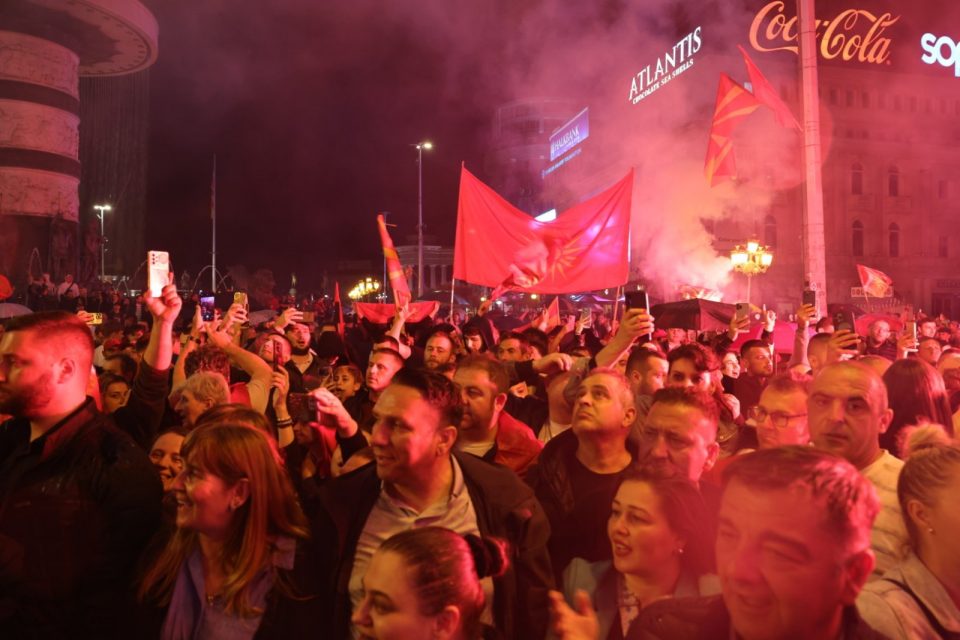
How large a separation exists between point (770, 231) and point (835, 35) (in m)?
12.2

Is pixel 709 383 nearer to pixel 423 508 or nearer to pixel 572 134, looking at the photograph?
pixel 423 508

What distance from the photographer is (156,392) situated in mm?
3859

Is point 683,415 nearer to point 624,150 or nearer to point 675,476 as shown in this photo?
point 675,476

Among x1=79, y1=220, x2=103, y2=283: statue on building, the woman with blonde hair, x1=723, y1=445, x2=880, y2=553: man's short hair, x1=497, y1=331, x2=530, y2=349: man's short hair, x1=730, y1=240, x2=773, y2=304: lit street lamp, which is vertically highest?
x1=79, y1=220, x2=103, y2=283: statue on building

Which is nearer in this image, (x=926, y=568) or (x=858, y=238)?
(x=926, y=568)

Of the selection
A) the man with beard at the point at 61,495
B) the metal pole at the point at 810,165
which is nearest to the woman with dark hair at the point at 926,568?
the man with beard at the point at 61,495

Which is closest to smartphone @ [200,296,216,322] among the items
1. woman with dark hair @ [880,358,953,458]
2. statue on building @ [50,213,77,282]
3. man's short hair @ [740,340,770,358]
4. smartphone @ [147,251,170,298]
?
smartphone @ [147,251,170,298]

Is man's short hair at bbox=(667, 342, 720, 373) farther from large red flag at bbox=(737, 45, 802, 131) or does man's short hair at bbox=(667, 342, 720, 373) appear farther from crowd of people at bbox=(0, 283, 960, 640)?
large red flag at bbox=(737, 45, 802, 131)

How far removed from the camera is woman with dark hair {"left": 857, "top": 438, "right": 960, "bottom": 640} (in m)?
1.94

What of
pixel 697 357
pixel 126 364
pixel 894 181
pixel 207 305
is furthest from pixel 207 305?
pixel 894 181

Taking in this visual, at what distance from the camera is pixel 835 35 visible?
4300 cm

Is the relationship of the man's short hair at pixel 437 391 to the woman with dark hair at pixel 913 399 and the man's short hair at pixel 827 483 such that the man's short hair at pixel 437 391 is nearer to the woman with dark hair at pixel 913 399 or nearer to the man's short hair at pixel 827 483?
the man's short hair at pixel 827 483

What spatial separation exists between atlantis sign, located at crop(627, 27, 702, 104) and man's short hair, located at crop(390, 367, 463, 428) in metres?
45.1

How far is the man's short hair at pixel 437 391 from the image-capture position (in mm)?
2842
